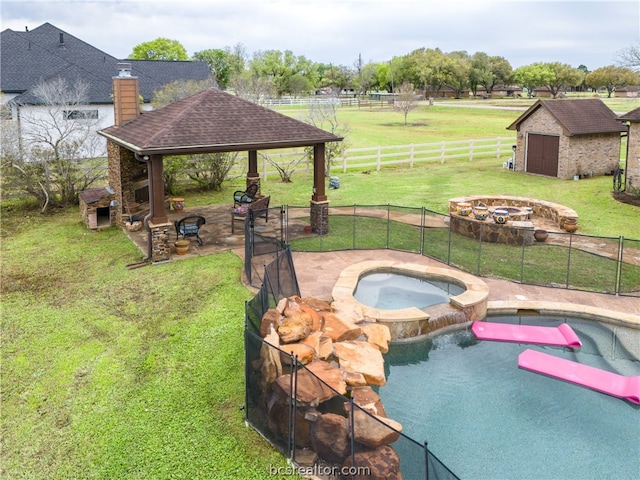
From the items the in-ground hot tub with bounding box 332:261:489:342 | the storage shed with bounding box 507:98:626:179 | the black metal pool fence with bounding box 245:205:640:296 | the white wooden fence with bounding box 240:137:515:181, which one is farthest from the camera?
the white wooden fence with bounding box 240:137:515:181

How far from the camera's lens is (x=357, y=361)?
8.27 meters

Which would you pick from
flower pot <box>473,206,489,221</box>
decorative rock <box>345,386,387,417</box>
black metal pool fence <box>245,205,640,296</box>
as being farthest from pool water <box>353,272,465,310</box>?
flower pot <box>473,206,489,221</box>

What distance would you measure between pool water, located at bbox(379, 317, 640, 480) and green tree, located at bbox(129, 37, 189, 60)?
226 ft

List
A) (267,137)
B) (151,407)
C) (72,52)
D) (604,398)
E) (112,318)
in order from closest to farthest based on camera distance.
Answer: (151,407) → (604,398) → (112,318) → (267,137) → (72,52)

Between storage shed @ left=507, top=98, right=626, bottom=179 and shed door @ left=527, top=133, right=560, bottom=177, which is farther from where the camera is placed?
shed door @ left=527, top=133, right=560, bottom=177

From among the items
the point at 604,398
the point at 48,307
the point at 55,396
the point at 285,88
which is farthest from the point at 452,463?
the point at 285,88

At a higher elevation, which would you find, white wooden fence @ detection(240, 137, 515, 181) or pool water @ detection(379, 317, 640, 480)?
white wooden fence @ detection(240, 137, 515, 181)

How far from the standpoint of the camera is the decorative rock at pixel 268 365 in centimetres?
681

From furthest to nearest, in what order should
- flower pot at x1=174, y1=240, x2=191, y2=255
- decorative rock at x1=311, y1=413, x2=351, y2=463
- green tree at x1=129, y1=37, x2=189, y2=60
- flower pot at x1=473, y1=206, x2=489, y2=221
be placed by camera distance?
green tree at x1=129, y1=37, x2=189, y2=60 → flower pot at x1=473, y1=206, x2=489, y2=221 → flower pot at x1=174, y1=240, x2=191, y2=255 → decorative rock at x1=311, y1=413, x2=351, y2=463

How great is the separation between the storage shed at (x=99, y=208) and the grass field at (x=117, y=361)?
1.58 ft

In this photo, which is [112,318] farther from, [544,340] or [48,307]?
[544,340]

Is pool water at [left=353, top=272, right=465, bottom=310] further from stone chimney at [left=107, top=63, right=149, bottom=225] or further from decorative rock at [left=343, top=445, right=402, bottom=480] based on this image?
stone chimney at [left=107, top=63, right=149, bottom=225]

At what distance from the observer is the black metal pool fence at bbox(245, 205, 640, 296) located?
12.3 meters

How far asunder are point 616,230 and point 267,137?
10852 mm
